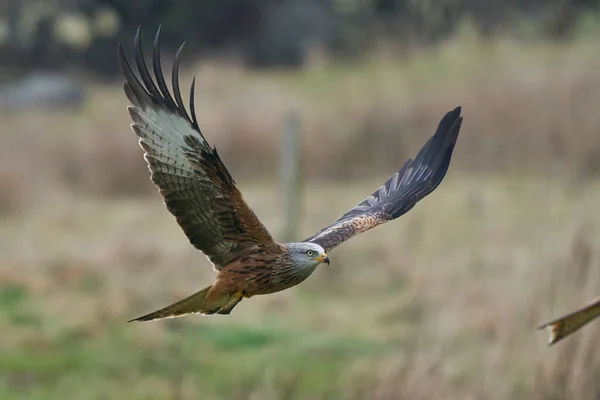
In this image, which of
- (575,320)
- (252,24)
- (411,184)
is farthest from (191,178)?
(252,24)

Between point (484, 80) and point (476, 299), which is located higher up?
point (484, 80)

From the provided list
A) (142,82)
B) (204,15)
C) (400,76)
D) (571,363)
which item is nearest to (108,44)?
(204,15)

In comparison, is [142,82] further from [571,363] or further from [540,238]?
[540,238]

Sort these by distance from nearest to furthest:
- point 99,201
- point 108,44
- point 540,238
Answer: point 540,238, point 99,201, point 108,44

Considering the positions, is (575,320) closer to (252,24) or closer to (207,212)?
(207,212)

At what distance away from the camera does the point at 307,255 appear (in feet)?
11.0

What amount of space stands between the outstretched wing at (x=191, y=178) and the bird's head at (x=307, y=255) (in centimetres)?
6

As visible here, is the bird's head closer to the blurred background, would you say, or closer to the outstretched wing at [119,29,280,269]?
the outstretched wing at [119,29,280,269]

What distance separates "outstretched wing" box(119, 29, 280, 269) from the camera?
3367 millimetres

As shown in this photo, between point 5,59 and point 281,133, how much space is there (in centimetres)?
818

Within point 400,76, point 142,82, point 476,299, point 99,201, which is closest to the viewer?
point 142,82

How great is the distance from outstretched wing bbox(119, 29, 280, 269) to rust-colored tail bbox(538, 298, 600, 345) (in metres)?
0.85

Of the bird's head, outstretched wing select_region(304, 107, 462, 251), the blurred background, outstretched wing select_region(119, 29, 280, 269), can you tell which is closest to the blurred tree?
the blurred background

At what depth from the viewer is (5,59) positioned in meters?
19.7
